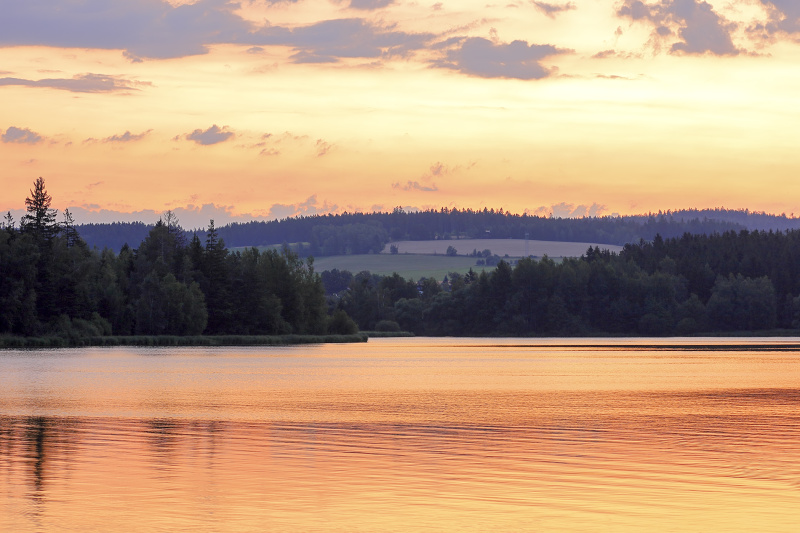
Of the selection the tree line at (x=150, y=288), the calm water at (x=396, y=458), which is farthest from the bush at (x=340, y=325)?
the calm water at (x=396, y=458)

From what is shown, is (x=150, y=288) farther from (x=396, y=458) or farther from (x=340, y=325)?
(x=396, y=458)

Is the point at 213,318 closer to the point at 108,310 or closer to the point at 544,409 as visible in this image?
the point at 108,310

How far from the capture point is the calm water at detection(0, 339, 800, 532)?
1894 centimetres

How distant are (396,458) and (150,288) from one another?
10714cm

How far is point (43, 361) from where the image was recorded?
8369cm

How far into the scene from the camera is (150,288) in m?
130

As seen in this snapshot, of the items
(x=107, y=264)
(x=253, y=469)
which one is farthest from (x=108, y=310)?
(x=253, y=469)

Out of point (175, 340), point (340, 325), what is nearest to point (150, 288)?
point (175, 340)

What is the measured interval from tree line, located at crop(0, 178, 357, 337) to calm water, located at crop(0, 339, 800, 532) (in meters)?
60.6

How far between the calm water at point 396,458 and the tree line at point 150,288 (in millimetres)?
60589

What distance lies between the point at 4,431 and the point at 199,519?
16.1 metres

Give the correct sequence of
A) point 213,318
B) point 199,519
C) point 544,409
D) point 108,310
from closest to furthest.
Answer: point 199,519 → point 544,409 → point 108,310 → point 213,318

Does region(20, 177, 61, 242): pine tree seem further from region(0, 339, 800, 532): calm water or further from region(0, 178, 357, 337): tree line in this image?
region(0, 339, 800, 532): calm water

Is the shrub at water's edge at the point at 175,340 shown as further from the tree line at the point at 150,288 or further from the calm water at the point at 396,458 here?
the calm water at the point at 396,458
